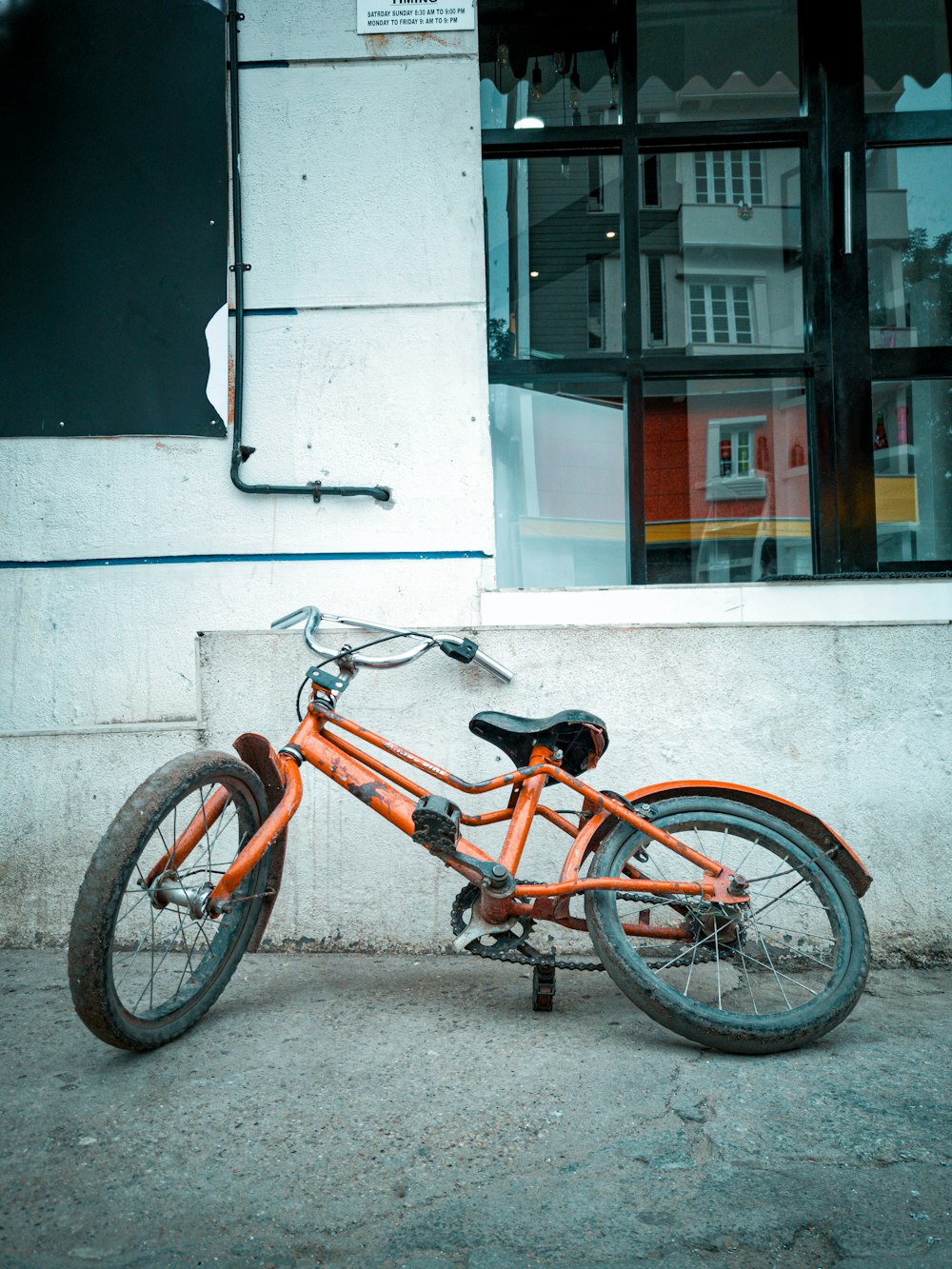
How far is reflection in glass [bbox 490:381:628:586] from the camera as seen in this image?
4.00m

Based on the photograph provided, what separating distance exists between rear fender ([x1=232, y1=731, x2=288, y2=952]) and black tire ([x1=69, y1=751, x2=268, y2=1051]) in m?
0.04

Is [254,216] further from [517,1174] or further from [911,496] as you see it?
[517,1174]

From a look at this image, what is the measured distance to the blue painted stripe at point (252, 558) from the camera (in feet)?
12.4

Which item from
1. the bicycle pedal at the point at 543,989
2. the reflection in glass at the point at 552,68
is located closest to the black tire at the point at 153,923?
the bicycle pedal at the point at 543,989

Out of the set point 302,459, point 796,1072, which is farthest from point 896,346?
point 796,1072

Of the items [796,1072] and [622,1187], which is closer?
[622,1187]

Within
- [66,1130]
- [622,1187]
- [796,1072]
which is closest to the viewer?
[622,1187]

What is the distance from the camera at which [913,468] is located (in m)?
3.96

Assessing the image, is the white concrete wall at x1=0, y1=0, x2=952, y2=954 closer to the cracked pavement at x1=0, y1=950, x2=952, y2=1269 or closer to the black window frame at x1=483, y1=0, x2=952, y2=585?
the black window frame at x1=483, y1=0, x2=952, y2=585

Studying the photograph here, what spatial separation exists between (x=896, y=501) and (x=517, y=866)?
7.11 ft

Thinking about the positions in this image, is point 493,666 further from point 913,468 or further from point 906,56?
point 906,56

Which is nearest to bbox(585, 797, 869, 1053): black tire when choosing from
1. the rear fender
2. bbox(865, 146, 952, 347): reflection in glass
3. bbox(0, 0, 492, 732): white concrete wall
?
the rear fender

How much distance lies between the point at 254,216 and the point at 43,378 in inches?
40.5

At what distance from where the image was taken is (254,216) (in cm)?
385
